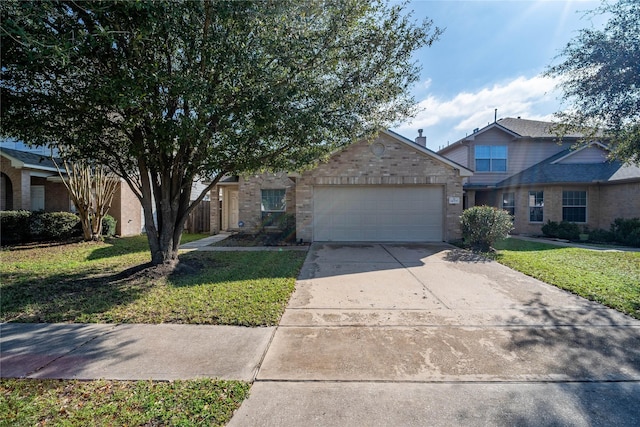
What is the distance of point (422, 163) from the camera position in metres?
11.9

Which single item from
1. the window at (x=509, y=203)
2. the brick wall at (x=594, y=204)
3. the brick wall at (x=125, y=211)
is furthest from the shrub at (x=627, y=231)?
Answer: the brick wall at (x=125, y=211)

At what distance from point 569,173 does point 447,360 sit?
53.4ft

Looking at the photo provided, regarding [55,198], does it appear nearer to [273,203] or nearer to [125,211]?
[125,211]

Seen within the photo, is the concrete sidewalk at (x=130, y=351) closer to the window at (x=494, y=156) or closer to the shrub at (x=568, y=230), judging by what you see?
the shrub at (x=568, y=230)

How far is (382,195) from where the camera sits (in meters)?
12.2

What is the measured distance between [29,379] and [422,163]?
12.0 meters

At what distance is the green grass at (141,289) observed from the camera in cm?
445

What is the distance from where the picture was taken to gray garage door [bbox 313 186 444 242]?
1219 cm

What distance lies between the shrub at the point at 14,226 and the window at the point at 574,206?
2335 cm

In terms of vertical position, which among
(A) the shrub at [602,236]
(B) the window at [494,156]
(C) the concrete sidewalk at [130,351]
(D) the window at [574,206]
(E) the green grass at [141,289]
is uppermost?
(B) the window at [494,156]

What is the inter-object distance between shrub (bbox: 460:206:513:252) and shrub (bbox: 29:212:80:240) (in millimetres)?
15213

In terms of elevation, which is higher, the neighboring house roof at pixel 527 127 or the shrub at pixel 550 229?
the neighboring house roof at pixel 527 127

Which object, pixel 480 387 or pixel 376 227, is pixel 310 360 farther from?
pixel 376 227

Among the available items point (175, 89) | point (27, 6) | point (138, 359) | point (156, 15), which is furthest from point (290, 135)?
point (138, 359)
